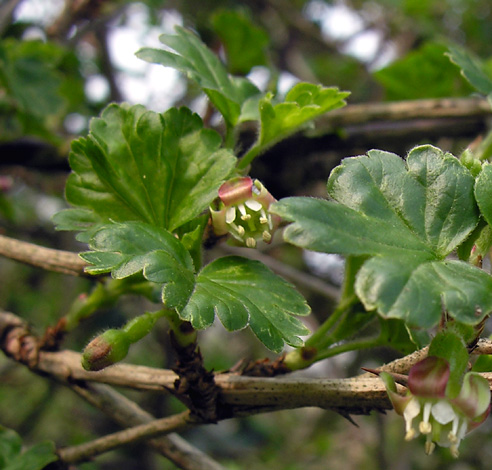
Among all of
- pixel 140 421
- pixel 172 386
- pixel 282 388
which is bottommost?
pixel 140 421

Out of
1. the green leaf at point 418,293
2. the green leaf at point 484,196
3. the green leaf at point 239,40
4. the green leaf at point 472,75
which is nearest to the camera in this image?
the green leaf at point 418,293

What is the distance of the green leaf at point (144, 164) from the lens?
807mm

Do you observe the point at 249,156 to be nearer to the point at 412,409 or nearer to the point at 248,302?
the point at 248,302

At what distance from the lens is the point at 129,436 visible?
87cm

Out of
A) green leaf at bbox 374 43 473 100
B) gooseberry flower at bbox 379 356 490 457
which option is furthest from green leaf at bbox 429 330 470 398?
green leaf at bbox 374 43 473 100

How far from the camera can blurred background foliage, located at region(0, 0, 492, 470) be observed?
1.76m

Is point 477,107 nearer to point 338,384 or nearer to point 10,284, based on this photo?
point 338,384

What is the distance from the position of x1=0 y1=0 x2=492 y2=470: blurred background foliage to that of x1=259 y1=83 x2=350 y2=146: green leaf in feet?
2.45

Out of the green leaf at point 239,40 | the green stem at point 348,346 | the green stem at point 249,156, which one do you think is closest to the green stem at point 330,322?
the green stem at point 348,346

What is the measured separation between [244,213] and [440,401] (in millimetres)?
332

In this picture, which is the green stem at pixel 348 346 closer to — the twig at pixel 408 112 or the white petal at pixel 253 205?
the white petal at pixel 253 205

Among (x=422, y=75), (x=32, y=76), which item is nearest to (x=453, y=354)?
(x=422, y=75)

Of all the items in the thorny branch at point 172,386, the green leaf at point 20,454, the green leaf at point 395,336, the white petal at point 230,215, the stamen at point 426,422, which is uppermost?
the white petal at point 230,215

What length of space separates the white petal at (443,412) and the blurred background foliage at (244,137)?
3.64 ft
